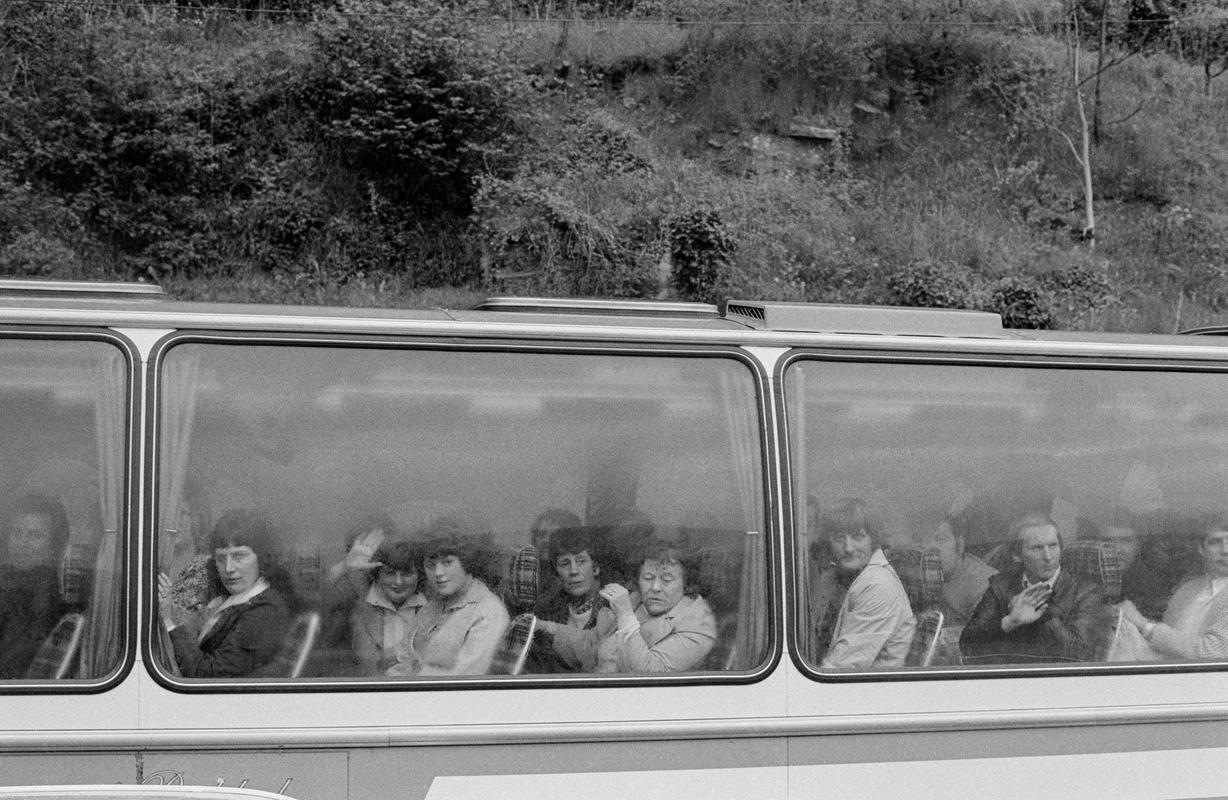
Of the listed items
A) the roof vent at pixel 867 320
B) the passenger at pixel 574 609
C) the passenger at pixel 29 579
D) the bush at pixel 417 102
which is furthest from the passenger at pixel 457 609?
the bush at pixel 417 102

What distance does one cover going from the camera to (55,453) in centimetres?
339

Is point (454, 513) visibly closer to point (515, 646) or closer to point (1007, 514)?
point (515, 646)

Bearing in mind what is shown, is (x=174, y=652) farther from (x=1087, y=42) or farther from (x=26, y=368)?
(x=1087, y=42)

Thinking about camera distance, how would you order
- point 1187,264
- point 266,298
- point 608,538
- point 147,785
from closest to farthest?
point 147,785 < point 608,538 < point 266,298 < point 1187,264

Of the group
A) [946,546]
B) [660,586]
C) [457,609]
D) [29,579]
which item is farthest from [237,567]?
[946,546]

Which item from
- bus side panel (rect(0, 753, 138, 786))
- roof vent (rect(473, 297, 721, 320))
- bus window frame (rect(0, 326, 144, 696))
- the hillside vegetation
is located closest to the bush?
the hillside vegetation

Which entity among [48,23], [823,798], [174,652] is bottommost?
[823,798]

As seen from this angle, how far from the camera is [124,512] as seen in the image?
3.36 meters

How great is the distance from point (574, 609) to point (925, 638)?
4.05ft

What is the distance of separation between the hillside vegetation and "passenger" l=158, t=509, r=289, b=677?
Answer: 13020mm

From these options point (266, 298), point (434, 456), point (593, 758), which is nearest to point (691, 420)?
point (434, 456)

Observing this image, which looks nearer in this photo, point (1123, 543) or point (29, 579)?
point (29, 579)

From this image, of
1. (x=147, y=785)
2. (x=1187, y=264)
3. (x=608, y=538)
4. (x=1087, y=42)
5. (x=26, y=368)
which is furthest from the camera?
(x=1087, y=42)

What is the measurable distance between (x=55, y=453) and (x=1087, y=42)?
2456 centimetres
